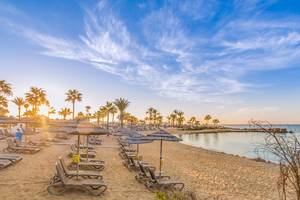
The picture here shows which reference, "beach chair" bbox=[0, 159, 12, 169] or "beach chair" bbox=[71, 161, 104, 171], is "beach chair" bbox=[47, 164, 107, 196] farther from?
"beach chair" bbox=[0, 159, 12, 169]

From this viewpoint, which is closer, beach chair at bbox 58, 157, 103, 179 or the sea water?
the sea water

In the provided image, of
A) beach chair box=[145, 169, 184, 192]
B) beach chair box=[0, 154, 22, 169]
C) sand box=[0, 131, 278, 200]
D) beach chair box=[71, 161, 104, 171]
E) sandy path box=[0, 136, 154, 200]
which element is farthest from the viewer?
beach chair box=[71, 161, 104, 171]

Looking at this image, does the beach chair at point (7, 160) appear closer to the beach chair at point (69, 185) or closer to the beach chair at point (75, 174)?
the beach chair at point (75, 174)

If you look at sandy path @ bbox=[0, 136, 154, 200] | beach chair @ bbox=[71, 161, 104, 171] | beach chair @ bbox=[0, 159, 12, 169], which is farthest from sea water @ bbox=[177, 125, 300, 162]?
beach chair @ bbox=[0, 159, 12, 169]

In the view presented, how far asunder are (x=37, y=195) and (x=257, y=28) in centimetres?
1422

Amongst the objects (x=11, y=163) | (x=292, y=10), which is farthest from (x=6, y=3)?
(x=292, y=10)

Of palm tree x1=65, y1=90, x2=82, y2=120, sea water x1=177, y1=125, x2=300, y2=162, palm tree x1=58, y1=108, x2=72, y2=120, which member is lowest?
sea water x1=177, y1=125, x2=300, y2=162

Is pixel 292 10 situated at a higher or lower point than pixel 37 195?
higher

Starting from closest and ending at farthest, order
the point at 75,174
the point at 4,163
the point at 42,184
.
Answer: the point at 75,174, the point at 42,184, the point at 4,163

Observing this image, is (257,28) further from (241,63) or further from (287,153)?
(287,153)

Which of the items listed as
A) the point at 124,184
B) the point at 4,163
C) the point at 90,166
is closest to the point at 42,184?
the point at 124,184

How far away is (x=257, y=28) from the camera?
46.8 feet

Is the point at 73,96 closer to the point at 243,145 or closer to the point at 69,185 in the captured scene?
the point at 243,145

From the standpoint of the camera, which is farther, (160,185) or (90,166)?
(90,166)
